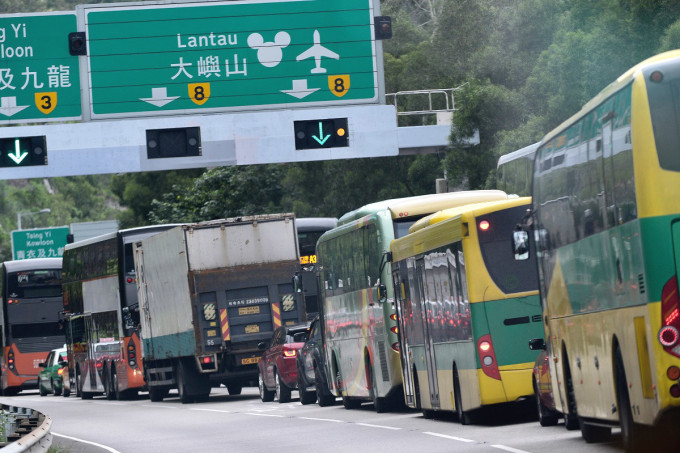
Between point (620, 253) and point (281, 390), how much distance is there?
62.7 ft

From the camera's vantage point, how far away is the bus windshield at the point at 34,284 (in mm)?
51281

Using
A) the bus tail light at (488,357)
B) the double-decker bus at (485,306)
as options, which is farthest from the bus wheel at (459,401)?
the bus tail light at (488,357)

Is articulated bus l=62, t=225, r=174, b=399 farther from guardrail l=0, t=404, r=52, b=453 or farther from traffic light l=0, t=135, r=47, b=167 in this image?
guardrail l=0, t=404, r=52, b=453

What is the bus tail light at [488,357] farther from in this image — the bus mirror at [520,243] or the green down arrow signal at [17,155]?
the green down arrow signal at [17,155]

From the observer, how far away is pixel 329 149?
2839 centimetres

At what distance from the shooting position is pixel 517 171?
1153 inches

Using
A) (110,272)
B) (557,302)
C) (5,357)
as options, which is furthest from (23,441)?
(5,357)

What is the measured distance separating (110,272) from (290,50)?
13.3 metres

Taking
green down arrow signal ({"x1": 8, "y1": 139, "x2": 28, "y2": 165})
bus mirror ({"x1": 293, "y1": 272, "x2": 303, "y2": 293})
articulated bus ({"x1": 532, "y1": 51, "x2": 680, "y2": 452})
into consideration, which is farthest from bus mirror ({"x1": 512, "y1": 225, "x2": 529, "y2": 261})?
green down arrow signal ({"x1": 8, "y1": 139, "x2": 28, "y2": 165})

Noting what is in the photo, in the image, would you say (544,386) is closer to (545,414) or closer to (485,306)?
(545,414)

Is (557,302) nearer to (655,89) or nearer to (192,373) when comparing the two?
(655,89)

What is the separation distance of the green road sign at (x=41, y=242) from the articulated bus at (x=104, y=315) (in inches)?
1556

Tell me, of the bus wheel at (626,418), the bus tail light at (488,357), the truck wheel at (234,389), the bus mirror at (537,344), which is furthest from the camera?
the truck wheel at (234,389)

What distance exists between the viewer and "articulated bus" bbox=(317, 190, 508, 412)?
77.0 feet
